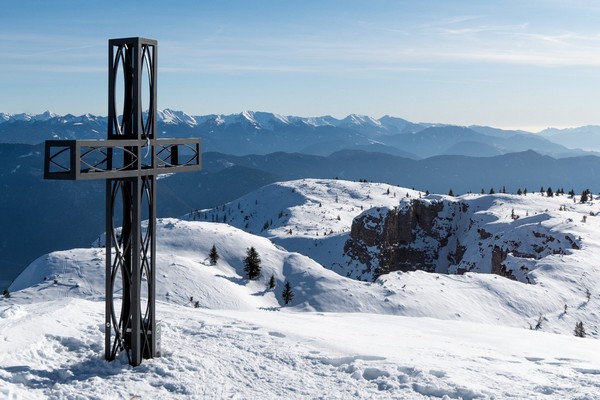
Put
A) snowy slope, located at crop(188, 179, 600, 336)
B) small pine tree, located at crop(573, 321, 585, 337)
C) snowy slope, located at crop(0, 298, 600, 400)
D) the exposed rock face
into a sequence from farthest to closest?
the exposed rock face
snowy slope, located at crop(188, 179, 600, 336)
small pine tree, located at crop(573, 321, 585, 337)
snowy slope, located at crop(0, 298, 600, 400)

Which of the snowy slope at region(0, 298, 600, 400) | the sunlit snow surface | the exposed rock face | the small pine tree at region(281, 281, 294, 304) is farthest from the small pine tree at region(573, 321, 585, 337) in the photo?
the exposed rock face

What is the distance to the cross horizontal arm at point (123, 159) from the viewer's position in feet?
43.1

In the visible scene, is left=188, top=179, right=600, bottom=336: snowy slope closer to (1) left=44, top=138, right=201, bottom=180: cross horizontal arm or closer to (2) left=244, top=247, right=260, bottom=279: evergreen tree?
(2) left=244, top=247, right=260, bottom=279: evergreen tree

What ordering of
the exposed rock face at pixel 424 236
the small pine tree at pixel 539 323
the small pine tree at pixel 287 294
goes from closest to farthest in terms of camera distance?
the small pine tree at pixel 539 323
the small pine tree at pixel 287 294
the exposed rock face at pixel 424 236

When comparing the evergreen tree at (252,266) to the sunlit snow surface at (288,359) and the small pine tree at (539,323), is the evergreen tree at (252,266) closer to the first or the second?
the small pine tree at (539,323)

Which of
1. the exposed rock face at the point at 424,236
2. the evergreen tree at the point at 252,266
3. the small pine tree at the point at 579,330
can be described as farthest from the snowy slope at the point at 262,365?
the exposed rock face at the point at 424,236

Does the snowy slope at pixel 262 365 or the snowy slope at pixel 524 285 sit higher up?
the snowy slope at pixel 262 365

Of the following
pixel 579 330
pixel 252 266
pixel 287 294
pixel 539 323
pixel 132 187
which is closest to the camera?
pixel 132 187

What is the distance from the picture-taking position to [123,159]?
16016 millimetres

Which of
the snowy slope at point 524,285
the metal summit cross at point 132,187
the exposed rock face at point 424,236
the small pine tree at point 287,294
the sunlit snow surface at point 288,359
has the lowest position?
the exposed rock face at point 424,236

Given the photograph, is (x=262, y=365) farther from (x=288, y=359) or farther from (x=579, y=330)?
(x=579, y=330)

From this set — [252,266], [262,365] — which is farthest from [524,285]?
[262,365]

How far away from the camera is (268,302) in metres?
66.2

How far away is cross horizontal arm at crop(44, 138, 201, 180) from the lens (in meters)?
13.1
